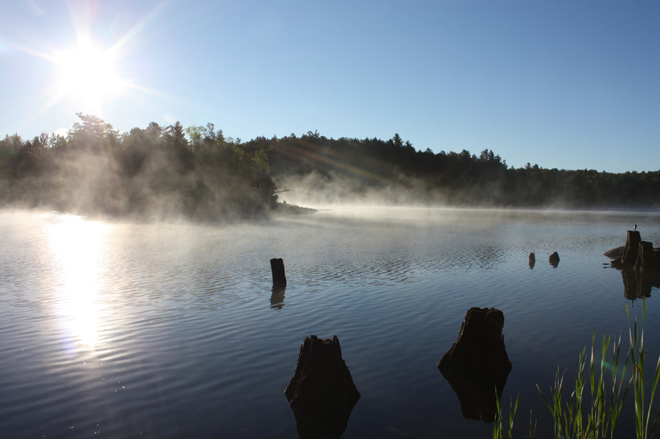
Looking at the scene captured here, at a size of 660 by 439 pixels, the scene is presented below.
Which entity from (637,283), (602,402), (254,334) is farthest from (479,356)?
(637,283)

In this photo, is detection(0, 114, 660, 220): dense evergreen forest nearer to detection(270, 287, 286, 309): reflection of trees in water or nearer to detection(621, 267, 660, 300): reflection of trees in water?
detection(270, 287, 286, 309): reflection of trees in water

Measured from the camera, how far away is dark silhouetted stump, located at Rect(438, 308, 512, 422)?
9.05 metres

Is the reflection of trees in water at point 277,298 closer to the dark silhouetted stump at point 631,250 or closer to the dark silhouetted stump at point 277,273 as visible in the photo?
the dark silhouetted stump at point 277,273

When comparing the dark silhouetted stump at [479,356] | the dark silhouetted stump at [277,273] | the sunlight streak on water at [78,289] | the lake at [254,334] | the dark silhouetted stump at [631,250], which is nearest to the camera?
the lake at [254,334]

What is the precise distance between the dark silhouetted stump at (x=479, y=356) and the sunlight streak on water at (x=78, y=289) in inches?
353

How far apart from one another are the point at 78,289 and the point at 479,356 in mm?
16350

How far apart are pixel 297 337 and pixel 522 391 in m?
5.73

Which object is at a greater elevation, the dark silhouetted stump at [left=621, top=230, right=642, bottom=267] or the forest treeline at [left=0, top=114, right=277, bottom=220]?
the forest treeline at [left=0, top=114, right=277, bottom=220]

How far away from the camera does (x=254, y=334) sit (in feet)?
38.9

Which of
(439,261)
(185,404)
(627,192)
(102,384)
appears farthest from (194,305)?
(627,192)

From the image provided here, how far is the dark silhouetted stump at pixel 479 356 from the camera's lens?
9.05 metres

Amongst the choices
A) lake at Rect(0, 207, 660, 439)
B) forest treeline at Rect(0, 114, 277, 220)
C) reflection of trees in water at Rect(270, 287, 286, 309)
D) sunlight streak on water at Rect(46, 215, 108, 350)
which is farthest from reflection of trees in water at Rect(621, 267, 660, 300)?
forest treeline at Rect(0, 114, 277, 220)

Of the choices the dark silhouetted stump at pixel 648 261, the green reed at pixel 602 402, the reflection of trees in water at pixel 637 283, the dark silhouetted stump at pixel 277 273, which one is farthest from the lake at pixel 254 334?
the dark silhouetted stump at pixel 648 261

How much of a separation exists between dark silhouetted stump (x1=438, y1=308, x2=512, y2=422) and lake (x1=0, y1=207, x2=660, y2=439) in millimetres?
422
